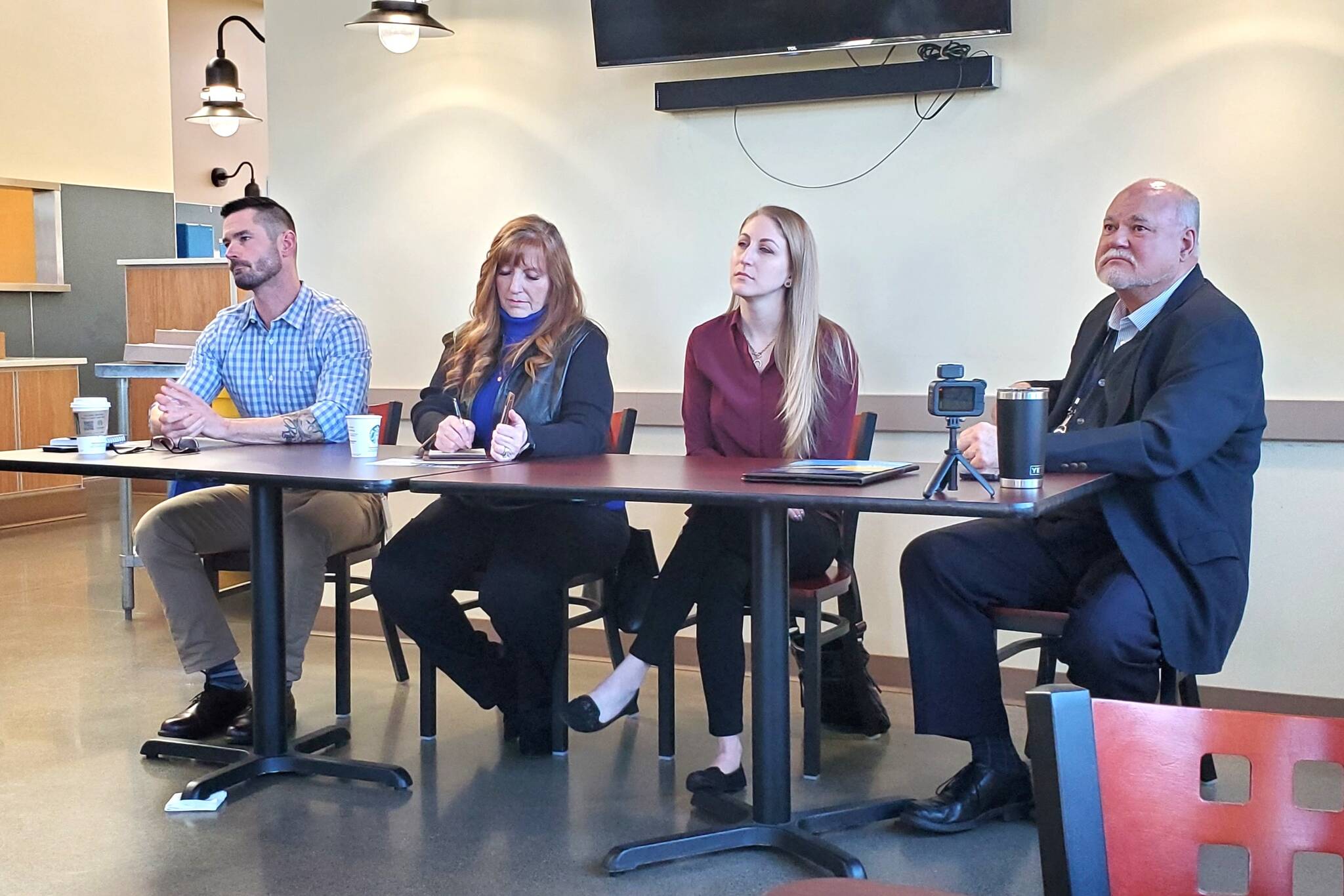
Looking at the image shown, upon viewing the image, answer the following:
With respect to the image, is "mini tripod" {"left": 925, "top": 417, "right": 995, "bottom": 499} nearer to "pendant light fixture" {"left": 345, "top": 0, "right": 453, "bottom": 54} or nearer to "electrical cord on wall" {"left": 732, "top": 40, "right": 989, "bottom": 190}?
"electrical cord on wall" {"left": 732, "top": 40, "right": 989, "bottom": 190}

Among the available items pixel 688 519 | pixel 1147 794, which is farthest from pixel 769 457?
pixel 1147 794

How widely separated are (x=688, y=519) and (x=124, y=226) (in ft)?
22.8

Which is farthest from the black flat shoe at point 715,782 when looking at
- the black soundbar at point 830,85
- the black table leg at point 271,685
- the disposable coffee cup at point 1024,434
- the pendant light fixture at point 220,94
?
the pendant light fixture at point 220,94

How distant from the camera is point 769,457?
325 centimetres

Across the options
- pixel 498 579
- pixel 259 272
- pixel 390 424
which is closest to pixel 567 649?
pixel 498 579

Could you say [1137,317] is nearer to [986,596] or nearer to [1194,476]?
[1194,476]

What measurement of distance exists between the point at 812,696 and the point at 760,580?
2.19 feet

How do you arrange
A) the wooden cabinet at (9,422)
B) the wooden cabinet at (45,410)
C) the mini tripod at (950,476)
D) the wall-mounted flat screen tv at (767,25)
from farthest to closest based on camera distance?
the wooden cabinet at (45,410) < the wooden cabinet at (9,422) < the wall-mounted flat screen tv at (767,25) < the mini tripod at (950,476)

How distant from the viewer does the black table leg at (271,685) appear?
3057 mm

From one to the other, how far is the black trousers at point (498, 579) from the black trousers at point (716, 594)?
301 millimetres

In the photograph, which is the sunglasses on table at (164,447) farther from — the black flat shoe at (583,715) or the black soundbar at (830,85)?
the black soundbar at (830,85)

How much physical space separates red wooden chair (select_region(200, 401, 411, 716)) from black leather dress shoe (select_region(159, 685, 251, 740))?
0.26 m

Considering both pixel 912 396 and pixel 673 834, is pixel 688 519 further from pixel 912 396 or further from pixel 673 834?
pixel 912 396

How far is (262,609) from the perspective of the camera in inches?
122
